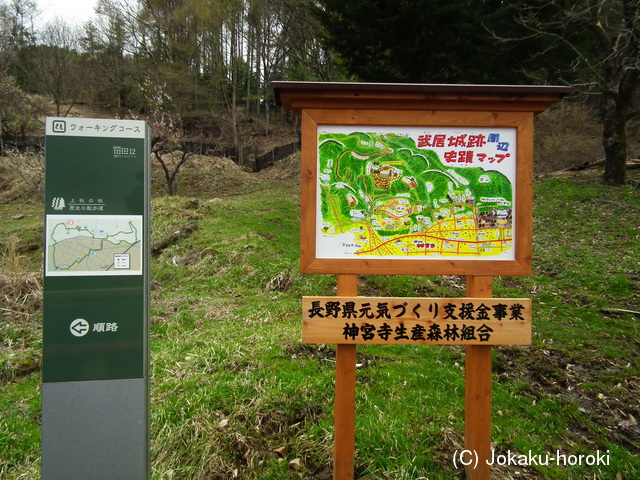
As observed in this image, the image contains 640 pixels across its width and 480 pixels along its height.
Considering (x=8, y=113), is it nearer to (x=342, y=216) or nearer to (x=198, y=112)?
(x=198, y=112)

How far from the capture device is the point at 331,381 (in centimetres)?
353

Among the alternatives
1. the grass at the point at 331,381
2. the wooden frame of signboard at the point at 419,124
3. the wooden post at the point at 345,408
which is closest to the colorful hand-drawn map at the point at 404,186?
the wooden frame of signboard at the point at 419,124

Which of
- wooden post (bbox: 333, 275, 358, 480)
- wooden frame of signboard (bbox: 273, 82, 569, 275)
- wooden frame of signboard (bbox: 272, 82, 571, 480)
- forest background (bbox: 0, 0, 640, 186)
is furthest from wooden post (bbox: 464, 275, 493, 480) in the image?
forest background (bbox: 0, 0, 640, 186)

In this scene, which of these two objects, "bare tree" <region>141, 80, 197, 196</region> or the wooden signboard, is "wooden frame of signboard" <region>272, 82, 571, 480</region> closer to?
the wooden signboard

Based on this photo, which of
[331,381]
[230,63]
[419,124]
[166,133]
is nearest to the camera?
[419,124]

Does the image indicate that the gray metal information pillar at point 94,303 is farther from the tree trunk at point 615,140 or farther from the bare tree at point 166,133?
the bare tree at point 166,133

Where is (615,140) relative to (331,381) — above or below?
above

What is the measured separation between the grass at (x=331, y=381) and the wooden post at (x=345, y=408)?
21 cm

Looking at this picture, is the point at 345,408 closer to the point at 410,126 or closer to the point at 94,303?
the point at 94,303

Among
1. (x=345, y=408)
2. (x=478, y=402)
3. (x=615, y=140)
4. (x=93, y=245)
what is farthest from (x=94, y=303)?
(x=615, y=140)

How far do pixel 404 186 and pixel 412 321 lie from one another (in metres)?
0.81

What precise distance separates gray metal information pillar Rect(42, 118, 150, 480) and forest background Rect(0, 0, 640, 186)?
32.5 feet

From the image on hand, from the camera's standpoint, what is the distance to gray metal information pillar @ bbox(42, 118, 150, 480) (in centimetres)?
217

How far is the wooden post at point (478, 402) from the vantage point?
2.57 m
